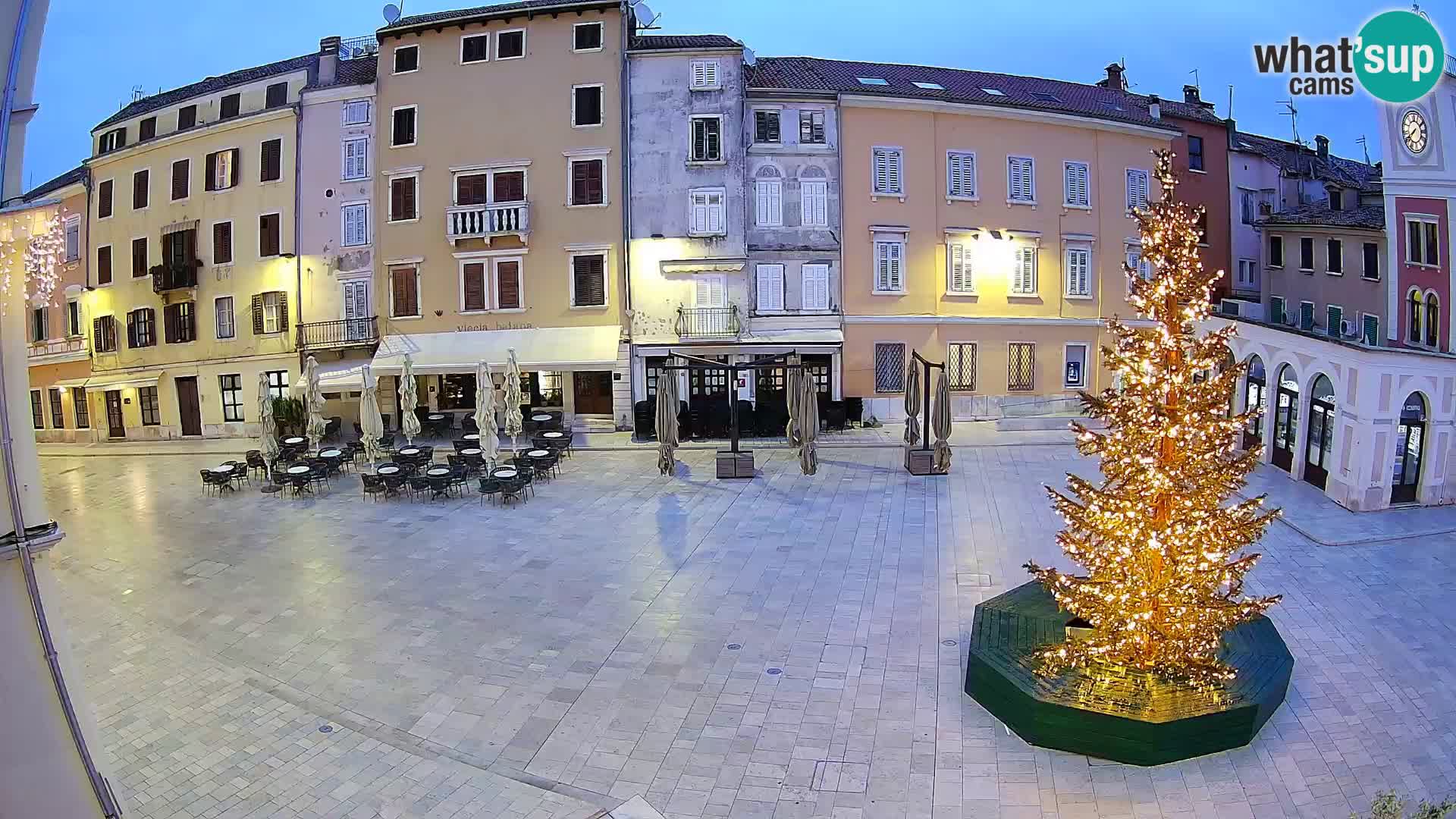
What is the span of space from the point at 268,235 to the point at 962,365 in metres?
23.1

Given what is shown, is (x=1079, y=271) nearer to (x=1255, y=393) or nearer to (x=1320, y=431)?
(x=1255, y=393)

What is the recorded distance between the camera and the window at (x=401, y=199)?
101 ft

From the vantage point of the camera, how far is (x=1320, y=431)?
2080 centimetres

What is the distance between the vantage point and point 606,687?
11.8 meters

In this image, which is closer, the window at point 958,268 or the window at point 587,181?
the window at point 587,181

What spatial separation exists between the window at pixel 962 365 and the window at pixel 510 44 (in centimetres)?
1622

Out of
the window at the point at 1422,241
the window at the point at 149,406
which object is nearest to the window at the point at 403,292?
the window at the point at 149,406

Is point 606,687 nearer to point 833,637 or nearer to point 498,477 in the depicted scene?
point 833,637

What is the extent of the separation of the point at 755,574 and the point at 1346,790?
8.57 metres

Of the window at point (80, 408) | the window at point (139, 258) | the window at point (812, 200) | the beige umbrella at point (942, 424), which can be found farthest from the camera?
the window at point (80, 408)

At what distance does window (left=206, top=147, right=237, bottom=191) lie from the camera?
32.3 m

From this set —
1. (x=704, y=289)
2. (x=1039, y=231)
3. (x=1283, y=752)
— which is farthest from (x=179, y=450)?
(x=1283, y=752)

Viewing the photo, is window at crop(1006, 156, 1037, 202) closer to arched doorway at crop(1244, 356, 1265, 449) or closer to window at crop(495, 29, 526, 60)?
arched doorway at crop(1244, 356, 1265, 449)

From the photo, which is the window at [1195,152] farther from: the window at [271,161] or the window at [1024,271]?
the window at [271,161]
